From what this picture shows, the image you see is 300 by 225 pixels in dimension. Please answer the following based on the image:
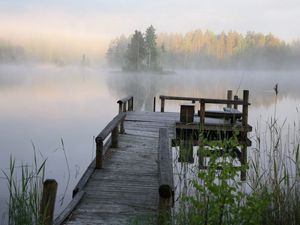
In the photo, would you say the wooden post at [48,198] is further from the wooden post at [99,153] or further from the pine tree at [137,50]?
the pine tree at [137,50]

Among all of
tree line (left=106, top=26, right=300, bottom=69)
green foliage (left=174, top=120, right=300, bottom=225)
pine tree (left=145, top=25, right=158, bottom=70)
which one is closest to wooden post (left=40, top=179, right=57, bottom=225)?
green foliage (left=174, top=120, right=300, bottom=225)

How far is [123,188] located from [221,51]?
138629 mm

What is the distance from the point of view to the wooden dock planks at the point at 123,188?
483 centimetres

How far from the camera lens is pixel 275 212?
3646 mm

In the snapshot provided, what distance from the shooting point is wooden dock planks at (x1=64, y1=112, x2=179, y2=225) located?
4.83 m

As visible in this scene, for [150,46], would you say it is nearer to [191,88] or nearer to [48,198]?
[191,88]

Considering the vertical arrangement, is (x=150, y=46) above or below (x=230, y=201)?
above

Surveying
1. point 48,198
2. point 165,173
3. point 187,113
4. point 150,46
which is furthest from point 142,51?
point 48,198

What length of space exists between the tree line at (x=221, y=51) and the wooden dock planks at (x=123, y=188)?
119 m

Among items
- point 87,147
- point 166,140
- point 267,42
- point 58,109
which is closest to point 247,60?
point 267,42

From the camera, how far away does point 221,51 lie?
140 m

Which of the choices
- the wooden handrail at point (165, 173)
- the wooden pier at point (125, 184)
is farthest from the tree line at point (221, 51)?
the wooden handrail at point (165, 173)

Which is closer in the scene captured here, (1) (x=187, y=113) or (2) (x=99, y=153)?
(2) (x=99, y=153)

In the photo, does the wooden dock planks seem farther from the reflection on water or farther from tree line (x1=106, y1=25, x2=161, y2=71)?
tree line (x1=106, y1=25, x2=161, y2=71)
